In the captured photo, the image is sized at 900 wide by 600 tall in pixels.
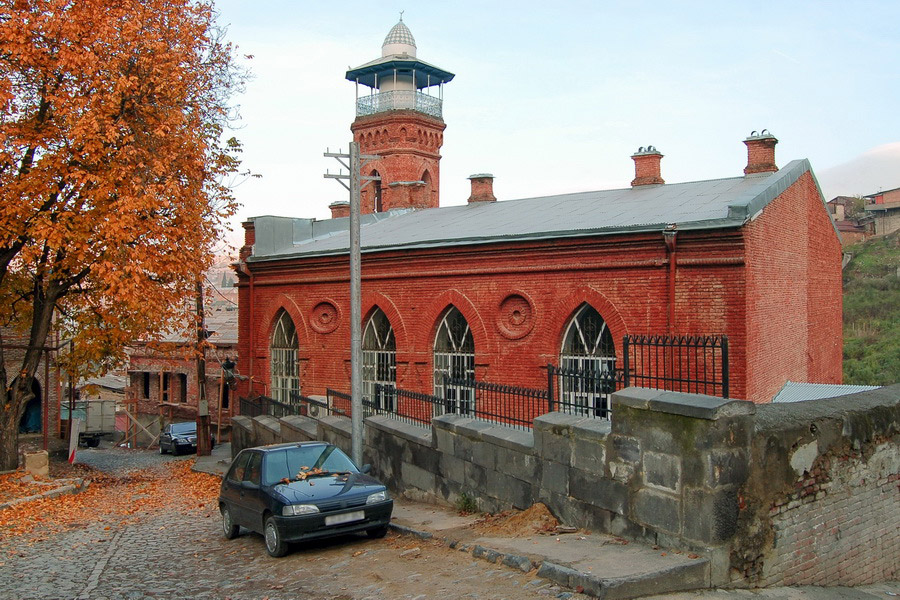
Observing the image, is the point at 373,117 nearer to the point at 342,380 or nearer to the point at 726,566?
the point at 342,380

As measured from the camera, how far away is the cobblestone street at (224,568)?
8500mm

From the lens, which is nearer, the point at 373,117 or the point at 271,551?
the point at 271,551

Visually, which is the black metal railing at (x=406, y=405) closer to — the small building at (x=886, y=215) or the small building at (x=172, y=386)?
the small building at (x=172, y=386)

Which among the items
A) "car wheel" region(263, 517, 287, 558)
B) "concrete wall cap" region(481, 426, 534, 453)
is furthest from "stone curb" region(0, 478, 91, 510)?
"concrete wall cap" region(481, 426, 534, 453)

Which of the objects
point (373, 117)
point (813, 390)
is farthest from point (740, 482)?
point (373, 117)

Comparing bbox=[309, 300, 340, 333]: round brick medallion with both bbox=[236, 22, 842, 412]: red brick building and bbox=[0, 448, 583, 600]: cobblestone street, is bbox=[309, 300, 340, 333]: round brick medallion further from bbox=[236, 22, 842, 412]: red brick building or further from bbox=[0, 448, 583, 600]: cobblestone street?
bbox=[0, 448, 583, 600]: cobblestone street

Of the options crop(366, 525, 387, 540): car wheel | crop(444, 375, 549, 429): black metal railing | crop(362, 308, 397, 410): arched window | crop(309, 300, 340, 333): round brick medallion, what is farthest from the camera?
crop(309, 300, 340, 333): round brick medallion

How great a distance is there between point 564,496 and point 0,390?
14533 mm

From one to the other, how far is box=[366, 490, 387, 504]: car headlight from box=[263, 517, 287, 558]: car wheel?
1171 millimetres

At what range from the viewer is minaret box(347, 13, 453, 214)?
123 ft

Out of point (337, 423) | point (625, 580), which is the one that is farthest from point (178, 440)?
point (625, 580)

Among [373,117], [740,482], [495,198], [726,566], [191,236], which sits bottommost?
[726,566]

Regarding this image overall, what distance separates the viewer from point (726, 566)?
793 cm

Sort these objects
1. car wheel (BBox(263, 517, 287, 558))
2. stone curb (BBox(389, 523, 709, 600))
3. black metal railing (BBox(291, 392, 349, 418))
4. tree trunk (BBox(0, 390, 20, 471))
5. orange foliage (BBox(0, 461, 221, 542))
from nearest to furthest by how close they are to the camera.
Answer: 1. stone curb (BBox(389, 523, 709, 600))
2. car wheel (BBox(263, 517, 287, 558))
3. orange foliage (BBox(0, 461, 221, 542))
4. black metal railing (BBox(291, 392, 349, 418))
5. tree trunk (BBox(0, 390, 20, 471))
